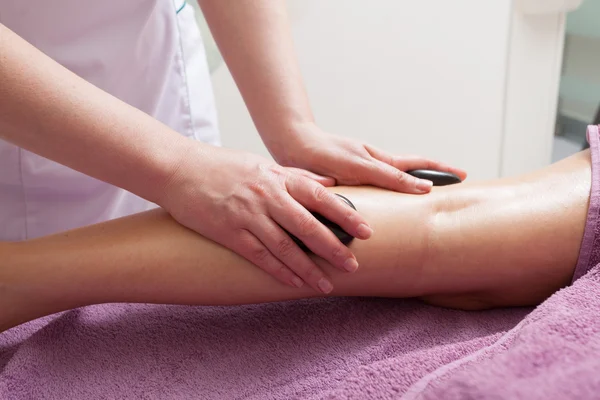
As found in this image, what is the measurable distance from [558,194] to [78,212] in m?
0.73

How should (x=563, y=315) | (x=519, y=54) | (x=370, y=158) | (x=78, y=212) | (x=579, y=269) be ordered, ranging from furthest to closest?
(x=519, y=54)
(x=78, y=212)
(x=370, y=158)
(x=579, y=269)
(x=563, y=315)

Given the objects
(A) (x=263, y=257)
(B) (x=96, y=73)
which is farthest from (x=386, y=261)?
(B) (x=96, y=73)

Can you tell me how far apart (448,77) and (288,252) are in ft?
3.51

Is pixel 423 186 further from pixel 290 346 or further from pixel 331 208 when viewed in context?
pixel 290 346

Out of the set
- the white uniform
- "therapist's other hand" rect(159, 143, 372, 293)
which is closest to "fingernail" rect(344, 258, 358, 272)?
"therapist's other hand" rect(159, 143, 372, 293)

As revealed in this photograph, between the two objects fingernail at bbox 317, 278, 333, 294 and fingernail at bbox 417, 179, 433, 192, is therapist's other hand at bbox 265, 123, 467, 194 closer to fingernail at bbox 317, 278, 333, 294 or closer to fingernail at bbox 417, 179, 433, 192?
fingernail at bbox 417, 179, 433, 192

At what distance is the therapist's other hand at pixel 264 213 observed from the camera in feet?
2.29

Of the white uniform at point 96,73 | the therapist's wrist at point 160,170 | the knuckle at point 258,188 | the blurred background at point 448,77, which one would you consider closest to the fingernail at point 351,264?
the knuckle at point 258,188

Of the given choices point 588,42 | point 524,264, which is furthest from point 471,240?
point 588,42

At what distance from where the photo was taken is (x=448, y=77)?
161 centimetres

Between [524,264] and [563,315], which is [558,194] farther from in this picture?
[563,315]

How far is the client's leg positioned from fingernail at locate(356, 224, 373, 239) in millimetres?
22

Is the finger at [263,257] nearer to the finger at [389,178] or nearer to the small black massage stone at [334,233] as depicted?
the small black massage stone at [334,233]

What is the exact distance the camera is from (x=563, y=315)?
1.77 ft
